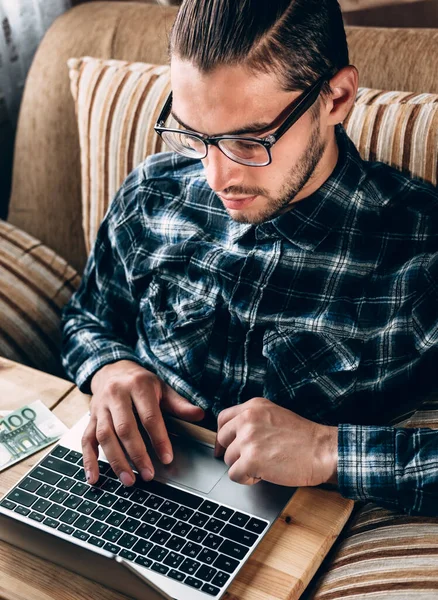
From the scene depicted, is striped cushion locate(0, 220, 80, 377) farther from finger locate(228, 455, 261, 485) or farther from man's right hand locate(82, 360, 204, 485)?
finger locate(228, 455, 261, 485)

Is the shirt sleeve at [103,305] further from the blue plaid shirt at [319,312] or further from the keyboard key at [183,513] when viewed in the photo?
the keyboard key at [183,513]

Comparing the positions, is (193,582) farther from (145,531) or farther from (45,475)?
(45,475)

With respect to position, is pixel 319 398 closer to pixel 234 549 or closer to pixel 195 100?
pixel 234 549

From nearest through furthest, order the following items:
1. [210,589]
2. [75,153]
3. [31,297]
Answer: [210,589] < [31,297] < [75,153]

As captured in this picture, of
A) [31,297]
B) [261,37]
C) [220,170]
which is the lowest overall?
[31,297]

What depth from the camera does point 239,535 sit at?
3.05 feet

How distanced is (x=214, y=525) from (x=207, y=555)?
0.05m

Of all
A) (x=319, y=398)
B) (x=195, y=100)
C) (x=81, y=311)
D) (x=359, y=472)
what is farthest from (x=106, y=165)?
(x=359, y=472)

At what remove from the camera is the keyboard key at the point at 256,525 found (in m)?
0.94

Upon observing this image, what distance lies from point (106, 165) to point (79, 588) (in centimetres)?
95

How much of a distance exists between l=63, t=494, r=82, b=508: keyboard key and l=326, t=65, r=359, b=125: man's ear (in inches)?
26.0

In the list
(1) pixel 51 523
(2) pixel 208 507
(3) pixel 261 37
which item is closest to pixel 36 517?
(1) pixel 51 523

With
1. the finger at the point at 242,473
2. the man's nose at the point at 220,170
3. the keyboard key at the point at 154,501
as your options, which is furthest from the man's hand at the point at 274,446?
the man's nose at the point at 220,170

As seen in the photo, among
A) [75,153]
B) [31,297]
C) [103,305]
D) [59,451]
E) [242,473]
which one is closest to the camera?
[242,473]
